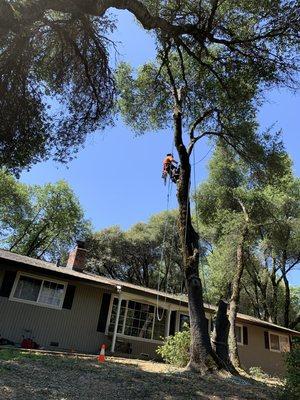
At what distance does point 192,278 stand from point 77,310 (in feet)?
23.7

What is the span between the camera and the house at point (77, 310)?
1387 centimetres

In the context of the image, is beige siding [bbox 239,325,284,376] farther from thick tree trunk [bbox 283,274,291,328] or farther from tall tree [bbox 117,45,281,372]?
tall tree [bbox 117,45,281,372]

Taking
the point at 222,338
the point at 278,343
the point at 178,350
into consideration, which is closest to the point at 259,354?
the point at 278,343

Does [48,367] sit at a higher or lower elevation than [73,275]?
lower

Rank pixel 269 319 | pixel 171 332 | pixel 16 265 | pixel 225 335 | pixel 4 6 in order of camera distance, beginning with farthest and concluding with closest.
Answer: pixel 269 319, pixel 171 332, pixel 16 265, pixel 225 335, pixel 4 6

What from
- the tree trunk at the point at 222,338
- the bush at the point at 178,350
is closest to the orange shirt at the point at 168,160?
the tree trunk at the point at 222,338

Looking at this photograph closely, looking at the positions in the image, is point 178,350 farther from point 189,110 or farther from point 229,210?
point 229,210

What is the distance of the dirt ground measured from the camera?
5.41m

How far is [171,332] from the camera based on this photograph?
61.0ft

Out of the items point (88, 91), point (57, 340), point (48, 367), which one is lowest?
point (48, 367)

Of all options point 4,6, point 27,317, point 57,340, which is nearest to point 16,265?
point 27,317

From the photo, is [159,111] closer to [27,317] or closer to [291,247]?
[27,317]

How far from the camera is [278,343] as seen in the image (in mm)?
23203

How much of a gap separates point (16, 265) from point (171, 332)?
8.74 m
